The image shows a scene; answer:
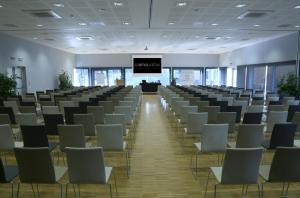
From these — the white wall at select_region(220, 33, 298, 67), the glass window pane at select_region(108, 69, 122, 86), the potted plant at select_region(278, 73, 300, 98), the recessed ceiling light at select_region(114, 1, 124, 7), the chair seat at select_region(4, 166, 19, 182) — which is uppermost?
the recessed ceiling light at select_region(114, 1, 124, 7)

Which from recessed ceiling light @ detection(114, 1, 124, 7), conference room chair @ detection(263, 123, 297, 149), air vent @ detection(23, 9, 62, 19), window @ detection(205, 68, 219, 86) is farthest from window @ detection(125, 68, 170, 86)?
conference room chair @ detection(263, 123, 297, 149)

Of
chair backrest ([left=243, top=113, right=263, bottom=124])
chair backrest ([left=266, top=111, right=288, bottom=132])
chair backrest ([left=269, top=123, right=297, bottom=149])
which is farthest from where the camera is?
chair backrest ([left=266, top=111, right=288, bottom=132])

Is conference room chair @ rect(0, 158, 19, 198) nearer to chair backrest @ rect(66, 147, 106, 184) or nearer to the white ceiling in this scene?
chair backrest @ rect(66, 147, 106, 184)

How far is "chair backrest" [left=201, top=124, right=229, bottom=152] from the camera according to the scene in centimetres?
433

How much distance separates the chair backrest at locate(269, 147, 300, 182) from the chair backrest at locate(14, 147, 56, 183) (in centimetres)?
257

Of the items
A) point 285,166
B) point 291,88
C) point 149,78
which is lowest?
point 285,166

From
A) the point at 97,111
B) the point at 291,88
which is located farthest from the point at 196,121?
the point at 291,88

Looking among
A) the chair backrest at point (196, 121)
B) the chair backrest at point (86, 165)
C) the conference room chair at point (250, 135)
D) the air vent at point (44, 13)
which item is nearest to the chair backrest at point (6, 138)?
the chair backrest at point (86, 165)

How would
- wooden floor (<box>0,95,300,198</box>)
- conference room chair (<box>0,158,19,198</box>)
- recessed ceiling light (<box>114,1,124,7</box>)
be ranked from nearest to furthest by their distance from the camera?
1. conference room chair (<box>0,158,19,198</box>)
2. wooden floor (<box>0,95,300,198</box>)
3. recessed ceiling light (<box>114,1,124,7</box>)

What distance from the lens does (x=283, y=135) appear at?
14.2 ft

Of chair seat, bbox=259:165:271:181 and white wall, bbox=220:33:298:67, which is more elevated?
white wall, bbox=220:33:298:67

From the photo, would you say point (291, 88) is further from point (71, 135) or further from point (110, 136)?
point (71, 135)

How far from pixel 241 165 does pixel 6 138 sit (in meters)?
3.77

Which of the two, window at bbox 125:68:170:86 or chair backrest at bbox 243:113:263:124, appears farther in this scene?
window at bbox 125:68:170:86
